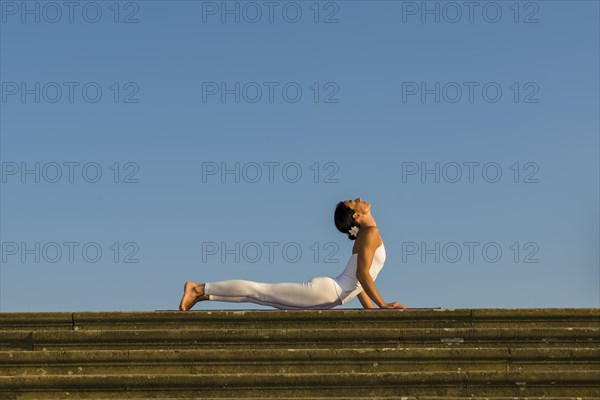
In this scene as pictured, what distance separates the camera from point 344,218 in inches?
476

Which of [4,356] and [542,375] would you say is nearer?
[542,375]

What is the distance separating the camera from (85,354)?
369 inches

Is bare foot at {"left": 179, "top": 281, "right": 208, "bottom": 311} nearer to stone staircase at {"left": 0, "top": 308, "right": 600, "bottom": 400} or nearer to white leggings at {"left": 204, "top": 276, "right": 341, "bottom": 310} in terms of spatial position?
white leggings at {"left": 204, "top": 276, "right": 341, "bottom": 310}

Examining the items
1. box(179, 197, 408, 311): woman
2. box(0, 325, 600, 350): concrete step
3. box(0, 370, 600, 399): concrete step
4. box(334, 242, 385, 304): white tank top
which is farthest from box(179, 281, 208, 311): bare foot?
box(0, 370, 600, 399): concrete step

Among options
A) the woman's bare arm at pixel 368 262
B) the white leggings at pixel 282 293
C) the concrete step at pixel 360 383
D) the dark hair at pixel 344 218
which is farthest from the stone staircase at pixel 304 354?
the dark hair at pixel 344 218

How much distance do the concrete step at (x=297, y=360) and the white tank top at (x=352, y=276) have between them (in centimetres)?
246

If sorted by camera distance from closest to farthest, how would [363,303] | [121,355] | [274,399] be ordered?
[274,399], [121,355], [363,303]

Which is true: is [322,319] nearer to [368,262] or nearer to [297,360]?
[297,360]

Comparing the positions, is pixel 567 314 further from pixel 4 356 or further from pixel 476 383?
pixel 4 356

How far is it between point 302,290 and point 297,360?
2.44 meters

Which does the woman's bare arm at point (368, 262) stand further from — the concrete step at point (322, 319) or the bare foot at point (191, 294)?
the bare foot at point (191, 294)

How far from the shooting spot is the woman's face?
12.0 m

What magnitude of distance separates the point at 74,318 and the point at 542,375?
14.5ft

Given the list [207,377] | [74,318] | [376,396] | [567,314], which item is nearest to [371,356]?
[376,396]
